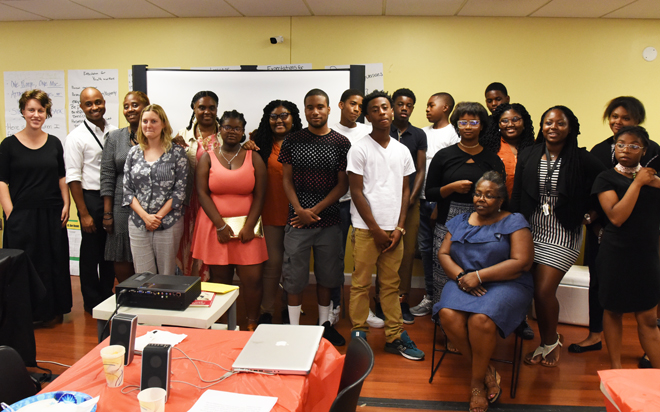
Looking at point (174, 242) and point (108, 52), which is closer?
point (174, 242)

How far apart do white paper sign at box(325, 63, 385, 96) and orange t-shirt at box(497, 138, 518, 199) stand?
4.96ft

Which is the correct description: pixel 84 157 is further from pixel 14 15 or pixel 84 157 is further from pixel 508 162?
pixel 508 162

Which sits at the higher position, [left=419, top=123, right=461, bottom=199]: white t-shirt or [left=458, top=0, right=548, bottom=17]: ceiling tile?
[left=458, top=0, right=548, bottom=17]: ceiling tile

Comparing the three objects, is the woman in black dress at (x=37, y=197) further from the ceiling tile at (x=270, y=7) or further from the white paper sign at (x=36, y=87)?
the ceiling tile at (x=270, y=7)

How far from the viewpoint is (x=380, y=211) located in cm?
269

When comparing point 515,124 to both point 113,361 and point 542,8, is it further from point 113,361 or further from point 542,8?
point 113,361

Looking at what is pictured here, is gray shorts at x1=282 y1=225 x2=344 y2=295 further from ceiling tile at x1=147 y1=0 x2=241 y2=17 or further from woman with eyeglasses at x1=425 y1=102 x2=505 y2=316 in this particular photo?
ceiling tile at x1=147 y1=0 x2=241 y2=17

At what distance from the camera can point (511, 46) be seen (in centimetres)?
405

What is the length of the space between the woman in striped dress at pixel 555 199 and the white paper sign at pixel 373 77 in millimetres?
1819

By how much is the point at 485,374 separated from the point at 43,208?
3139 millimetres

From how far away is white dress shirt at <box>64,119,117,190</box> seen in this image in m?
3.23

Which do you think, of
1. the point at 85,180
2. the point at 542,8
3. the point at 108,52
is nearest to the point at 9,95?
the point at 108,52

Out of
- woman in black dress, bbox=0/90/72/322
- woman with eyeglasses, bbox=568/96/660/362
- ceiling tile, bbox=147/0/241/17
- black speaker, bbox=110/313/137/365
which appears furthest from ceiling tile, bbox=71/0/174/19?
woman with eyeglasses, bbox=568/96/660/362

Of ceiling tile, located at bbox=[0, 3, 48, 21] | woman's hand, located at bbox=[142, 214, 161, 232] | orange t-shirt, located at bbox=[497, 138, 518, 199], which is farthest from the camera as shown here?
ceiling tile, located at bbox=[0, 3, 48, 21]
